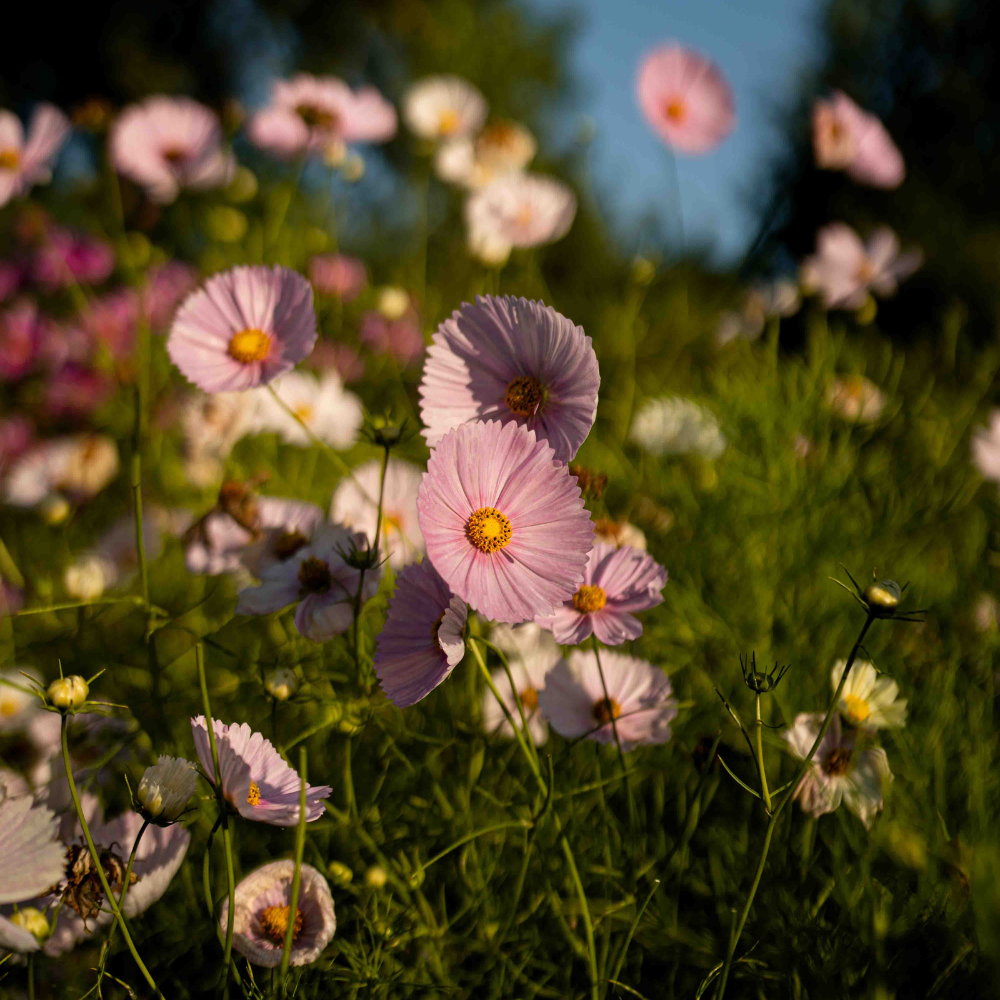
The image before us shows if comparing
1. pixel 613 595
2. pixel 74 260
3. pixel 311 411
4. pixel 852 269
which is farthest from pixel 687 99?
pixel 74 260

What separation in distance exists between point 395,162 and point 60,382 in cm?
603

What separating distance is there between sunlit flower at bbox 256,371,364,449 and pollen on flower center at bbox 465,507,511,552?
0.55m

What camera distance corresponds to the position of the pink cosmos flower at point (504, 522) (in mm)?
429

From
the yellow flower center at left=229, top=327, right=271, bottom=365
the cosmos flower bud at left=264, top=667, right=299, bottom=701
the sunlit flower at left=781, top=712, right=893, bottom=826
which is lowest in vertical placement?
the sunlit flower at left=781, top=712, right=893, bottom=826

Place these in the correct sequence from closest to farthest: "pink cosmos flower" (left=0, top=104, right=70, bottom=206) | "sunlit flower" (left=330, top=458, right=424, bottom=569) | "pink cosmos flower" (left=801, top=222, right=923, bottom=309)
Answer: "sunlit flower" (left=330, top=458, right=424, bottom=569) → "pink cosmos flower" (left=0, top=104, right=70, bottom=206) → "pink cosmos flower" (left=801, top=222, right=923, bottom=309)

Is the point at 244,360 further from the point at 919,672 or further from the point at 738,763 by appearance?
the point at 919,672

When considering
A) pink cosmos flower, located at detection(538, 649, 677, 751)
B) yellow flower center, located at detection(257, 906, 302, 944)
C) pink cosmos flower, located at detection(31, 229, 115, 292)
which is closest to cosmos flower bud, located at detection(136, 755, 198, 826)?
yellow flower center, located at detection(257, 906, 302, 944)

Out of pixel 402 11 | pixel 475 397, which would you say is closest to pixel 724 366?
pixel 475 397

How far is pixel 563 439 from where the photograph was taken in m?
0.48

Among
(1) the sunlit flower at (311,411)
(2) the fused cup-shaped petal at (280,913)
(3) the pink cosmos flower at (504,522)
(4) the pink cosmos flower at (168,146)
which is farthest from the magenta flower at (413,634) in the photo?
(4) the pink cosmos flower at (168,146)

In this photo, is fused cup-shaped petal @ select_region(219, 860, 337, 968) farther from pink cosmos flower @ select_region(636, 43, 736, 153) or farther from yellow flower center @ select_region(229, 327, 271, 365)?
pink cosmos flower @ select_region(636, 43, 736, 153)

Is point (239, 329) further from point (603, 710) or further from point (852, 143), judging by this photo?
point (852, 143)

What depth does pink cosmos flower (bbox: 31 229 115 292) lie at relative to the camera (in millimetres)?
1732

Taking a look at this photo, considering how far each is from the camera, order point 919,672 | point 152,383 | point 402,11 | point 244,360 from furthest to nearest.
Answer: point 402,11, point 152,383, point 919,672, point 244,360
